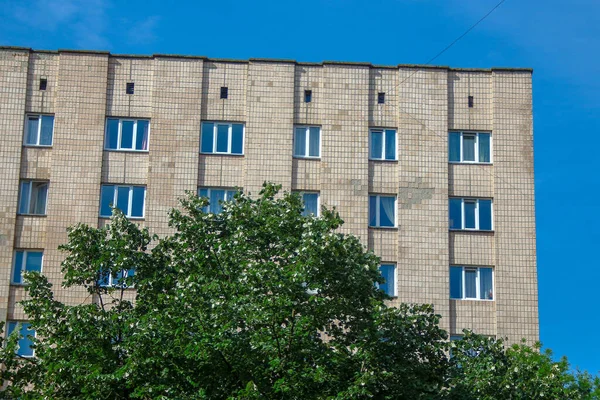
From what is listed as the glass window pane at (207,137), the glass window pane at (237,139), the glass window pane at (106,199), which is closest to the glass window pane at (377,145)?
the glass window pane at (237,139)

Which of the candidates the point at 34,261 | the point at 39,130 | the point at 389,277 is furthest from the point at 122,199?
the point at 389,277

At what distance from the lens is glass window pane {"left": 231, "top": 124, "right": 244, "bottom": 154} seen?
43.2 metres

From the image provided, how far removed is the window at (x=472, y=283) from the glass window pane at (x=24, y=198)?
1719 centimetres

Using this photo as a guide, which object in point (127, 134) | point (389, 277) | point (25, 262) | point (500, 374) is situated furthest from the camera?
point (127, 134)

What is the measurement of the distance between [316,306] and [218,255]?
346 centimetres

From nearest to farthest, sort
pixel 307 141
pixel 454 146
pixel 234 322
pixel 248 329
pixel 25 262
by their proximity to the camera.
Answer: pixel 234 322 < pixel 248 329 < pixel 25 262 < pixel 307 141 < pixel 454 146

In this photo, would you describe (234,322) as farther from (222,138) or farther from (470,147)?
(470,147)

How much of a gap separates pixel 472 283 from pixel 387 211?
14.6 ft

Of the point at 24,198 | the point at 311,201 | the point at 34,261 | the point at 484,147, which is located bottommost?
the point at 34,261

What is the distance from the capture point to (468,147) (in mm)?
43938

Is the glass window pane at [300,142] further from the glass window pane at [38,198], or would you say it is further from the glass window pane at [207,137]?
the glass window pane at [38,198]

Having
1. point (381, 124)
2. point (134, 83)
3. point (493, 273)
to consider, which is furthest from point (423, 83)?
point (134, 83)

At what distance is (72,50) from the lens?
43.6 meters

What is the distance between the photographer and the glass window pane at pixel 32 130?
42969 millimetres
